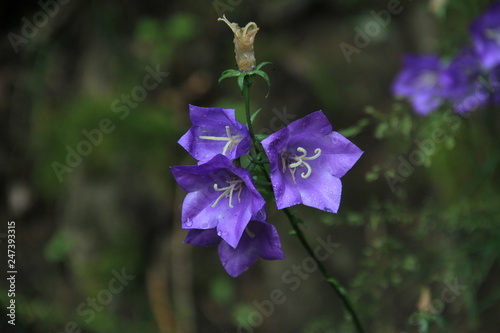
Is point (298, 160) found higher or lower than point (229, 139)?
lower

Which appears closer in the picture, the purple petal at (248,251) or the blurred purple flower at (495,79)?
the purple petal at (248,251)

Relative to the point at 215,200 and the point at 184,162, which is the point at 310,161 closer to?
the point at 215,200

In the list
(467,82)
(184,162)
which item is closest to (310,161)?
(467,82)

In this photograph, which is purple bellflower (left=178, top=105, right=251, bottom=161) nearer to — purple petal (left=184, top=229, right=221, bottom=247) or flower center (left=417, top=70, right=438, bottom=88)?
purple petal (left=184, top=229, right=221, bottom=247)

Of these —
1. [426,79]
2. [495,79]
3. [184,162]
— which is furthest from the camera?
[184,162]

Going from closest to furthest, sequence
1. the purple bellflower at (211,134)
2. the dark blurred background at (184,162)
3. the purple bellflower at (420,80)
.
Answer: the purple bellflower at (211,134) → the purple bellflower at (420,80) → the dark blurred background at (184,162)

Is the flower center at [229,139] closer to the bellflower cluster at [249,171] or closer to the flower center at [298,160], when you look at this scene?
the bellflower cluster at [249,171]

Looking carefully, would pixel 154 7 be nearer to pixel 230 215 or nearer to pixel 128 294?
pixel 128 294

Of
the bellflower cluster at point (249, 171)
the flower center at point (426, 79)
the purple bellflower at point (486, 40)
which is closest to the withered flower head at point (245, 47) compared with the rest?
the bellflower cluster at point (249, 171)
